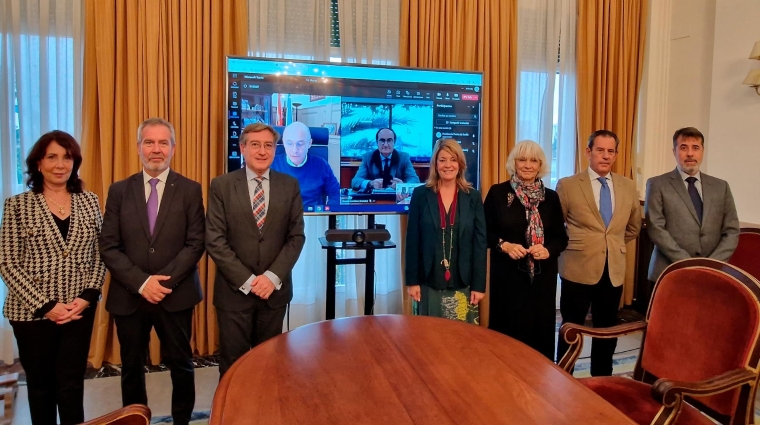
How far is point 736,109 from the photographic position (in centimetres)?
345

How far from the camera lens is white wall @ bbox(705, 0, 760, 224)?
335cm

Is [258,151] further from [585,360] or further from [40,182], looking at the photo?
[585,360]

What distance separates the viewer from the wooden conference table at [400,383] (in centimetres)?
117

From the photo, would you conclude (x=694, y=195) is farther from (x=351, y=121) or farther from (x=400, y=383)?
(x=400, y=383)

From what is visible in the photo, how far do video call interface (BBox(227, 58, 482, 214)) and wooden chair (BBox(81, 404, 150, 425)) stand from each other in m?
1.72

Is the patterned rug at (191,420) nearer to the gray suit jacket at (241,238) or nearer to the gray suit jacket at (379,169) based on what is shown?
the gray suit jacket at (241,238)

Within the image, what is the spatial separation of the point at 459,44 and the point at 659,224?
176cm

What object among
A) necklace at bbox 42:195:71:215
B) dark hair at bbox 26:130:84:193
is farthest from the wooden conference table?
dark hair at bbox 26:130:84:193

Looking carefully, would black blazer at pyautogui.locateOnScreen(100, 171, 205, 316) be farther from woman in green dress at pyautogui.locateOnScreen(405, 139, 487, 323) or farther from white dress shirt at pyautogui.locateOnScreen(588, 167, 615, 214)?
white dress shirt at pyautogui.locateOnScreen(588, 167, 615, 214)

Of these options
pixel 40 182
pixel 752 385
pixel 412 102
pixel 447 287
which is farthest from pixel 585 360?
pixel 40 182

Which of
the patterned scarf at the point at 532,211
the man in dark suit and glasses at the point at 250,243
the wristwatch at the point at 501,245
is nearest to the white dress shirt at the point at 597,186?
the patterned scarf at the point at 532,211

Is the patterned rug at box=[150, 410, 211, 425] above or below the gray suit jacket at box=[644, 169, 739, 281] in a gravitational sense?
below

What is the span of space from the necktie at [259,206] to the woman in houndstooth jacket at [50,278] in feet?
2.20

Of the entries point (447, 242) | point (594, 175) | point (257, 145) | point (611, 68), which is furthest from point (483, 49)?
point (257, 145)
